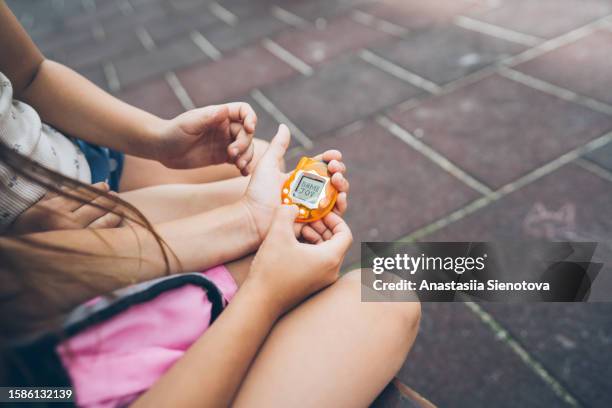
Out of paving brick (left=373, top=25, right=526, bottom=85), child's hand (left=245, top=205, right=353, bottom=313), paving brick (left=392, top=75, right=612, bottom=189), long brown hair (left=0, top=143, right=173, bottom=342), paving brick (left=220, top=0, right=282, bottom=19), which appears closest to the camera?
long brown hair (left=0, top=143, right=173, bottom=342)

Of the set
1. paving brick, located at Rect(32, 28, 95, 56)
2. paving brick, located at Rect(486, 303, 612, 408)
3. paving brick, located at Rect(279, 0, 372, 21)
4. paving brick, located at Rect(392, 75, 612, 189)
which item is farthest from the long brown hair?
paving brick, located at Rect(32, 28, 95, 56)

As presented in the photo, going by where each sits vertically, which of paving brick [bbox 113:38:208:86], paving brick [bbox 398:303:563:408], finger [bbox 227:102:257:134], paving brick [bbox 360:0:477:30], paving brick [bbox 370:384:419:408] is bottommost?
paving brick [bbox 398:303:563:408]

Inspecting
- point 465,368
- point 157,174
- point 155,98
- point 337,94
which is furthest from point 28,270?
point 155,98

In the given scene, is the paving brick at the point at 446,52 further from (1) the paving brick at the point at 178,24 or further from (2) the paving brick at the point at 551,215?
(1) the paving brick at the point at 178,24

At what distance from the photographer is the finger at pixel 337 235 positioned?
97 centimetres

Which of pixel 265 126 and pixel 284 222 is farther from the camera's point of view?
pixel 265 126

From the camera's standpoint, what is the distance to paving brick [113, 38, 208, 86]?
3213 mm

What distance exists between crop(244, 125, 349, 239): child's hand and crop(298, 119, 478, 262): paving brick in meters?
0.58

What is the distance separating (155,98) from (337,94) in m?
1.19

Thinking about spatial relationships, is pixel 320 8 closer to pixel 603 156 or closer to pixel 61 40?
pixel 603 156

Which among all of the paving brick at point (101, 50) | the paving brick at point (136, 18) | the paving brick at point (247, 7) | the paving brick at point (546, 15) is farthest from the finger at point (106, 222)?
the paving brick at point (136, 18)

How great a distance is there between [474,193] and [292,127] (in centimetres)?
A: 101

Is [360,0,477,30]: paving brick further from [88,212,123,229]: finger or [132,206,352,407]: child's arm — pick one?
[88,212,123,229]: finger

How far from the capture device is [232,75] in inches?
116
